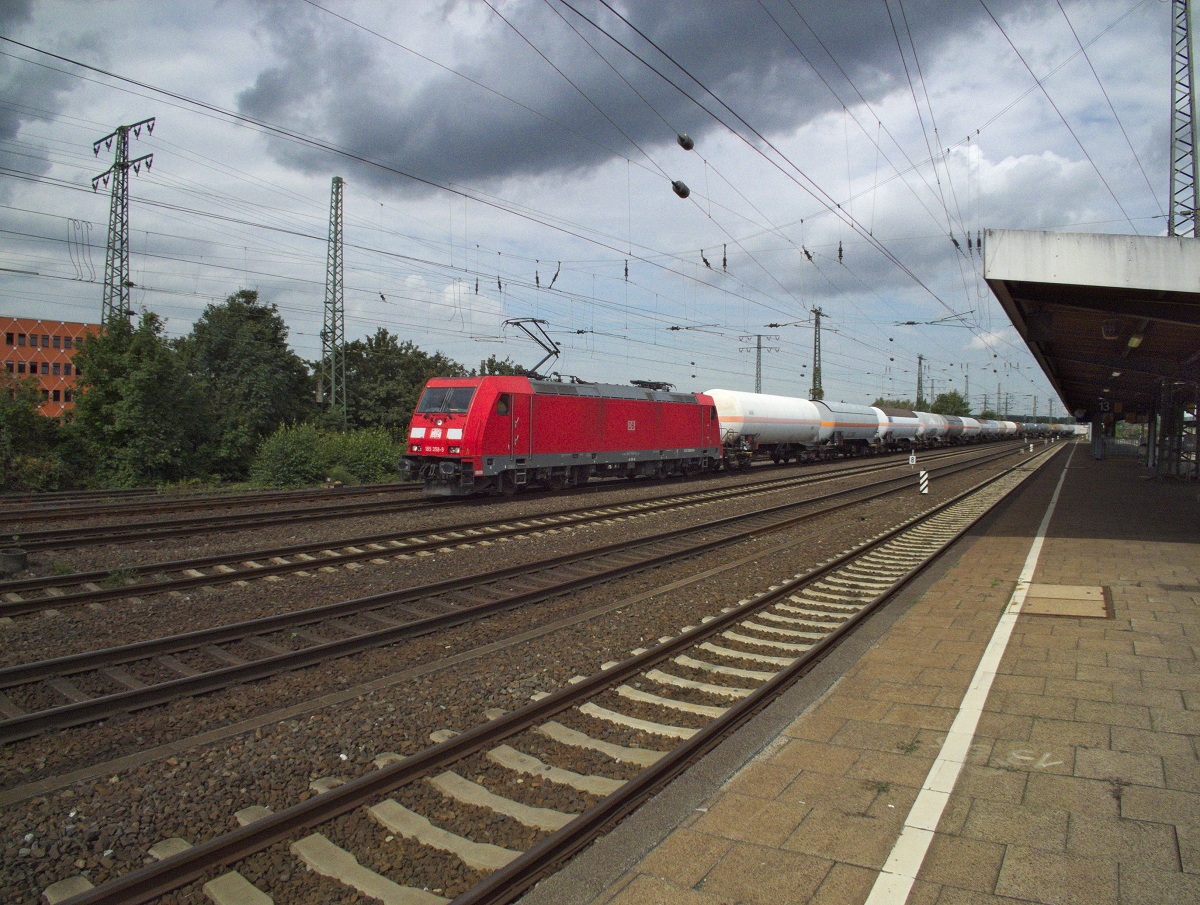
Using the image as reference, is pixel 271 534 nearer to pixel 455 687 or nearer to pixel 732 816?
pixel 455 687

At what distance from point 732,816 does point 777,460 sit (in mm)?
35369

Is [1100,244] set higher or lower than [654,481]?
higher

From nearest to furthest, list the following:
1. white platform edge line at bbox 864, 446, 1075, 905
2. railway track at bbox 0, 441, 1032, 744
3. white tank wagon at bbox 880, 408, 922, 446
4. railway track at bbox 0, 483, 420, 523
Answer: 1. white platform edge line at bbox 864, 446, 1075, 905
2. railway track at bbox 0, 441, 1032, 744
3. railway track at bbox 0, 483, 420, 523
4. white tank wagon at bbox 880, 408, 922, 446

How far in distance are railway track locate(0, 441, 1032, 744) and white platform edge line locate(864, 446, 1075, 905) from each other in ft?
15.2

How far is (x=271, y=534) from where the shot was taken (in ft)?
42.1

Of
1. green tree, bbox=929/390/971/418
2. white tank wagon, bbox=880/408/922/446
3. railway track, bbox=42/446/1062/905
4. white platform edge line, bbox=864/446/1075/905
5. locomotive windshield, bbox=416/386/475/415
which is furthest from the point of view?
green tree, bbox=929/390/971/418

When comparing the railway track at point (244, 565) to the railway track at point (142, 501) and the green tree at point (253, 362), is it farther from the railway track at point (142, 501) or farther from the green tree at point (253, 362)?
the green tree at point (253, 362)

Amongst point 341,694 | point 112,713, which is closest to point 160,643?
point 112,713

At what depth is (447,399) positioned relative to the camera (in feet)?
60.2

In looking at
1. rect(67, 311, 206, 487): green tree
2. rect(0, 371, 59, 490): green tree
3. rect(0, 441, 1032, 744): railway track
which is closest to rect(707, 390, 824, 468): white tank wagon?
rect(67, 311, 206, 487): green tree

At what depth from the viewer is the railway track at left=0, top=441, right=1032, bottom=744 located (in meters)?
5.40

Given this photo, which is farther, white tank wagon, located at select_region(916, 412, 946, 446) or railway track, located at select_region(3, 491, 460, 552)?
white tank wagon, located at select_region(916, 412, 946, 446)

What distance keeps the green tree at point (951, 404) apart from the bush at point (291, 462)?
9816 cm

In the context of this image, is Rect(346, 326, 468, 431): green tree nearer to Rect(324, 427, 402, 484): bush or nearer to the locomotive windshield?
Rect(324, 427, 402, 484): bush
